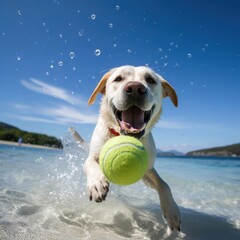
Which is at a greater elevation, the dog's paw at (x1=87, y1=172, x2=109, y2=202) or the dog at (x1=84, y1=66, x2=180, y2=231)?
the dog at (x1=84, y1=66, x2=180, y2=231)

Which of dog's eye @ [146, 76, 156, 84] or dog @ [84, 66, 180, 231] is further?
dog's eye @ [146, 76, 156, 84]

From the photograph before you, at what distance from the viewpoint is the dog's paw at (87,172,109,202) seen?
3.02m

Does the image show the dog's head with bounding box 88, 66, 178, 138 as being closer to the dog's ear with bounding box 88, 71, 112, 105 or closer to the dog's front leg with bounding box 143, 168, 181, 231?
the dog's ear with bounding box 88, 71, 112, 105

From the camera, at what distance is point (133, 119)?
12.2 feet

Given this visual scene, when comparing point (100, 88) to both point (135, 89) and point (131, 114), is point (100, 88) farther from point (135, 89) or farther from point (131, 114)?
point (135, 89)

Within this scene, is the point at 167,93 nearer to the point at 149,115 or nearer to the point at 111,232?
the point at 149,115

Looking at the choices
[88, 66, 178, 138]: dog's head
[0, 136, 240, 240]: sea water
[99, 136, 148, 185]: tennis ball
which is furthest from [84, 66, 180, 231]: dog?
[0, 136, 240, 240]: sea water

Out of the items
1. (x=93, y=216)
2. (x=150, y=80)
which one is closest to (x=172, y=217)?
(x=93, y=216)

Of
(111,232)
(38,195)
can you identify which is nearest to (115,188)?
(38,195)

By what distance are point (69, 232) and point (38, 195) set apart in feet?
→ 7.66

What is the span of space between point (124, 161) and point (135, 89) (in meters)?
0.99

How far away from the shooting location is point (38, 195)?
211 inches

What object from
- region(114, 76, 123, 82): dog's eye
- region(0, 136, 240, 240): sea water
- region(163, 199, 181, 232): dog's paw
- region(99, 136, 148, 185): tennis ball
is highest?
region(114, 76, 123, 82): dog's eye

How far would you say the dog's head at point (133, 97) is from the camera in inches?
140
